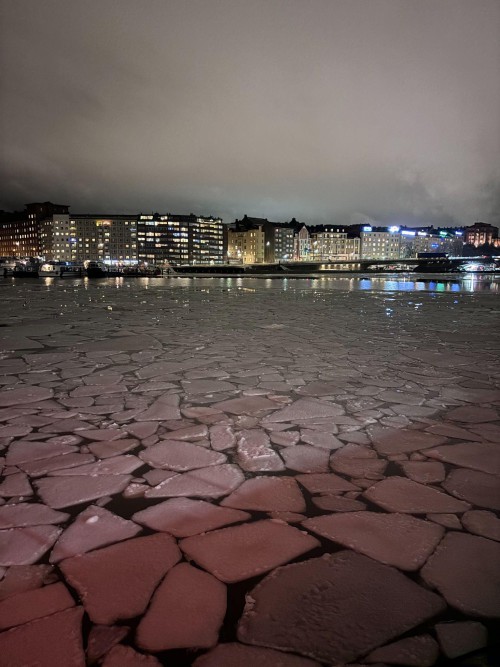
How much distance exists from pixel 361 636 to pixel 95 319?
9.51 metres

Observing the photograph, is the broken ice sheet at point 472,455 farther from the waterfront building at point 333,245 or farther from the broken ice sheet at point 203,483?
the waterfront building at point 333,245

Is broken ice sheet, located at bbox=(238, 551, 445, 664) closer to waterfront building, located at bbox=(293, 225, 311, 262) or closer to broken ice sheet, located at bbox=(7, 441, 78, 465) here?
broken ice sheet, located at bbox=(7, 441, 78, 465)

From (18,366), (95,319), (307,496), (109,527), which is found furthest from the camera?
(95,319)

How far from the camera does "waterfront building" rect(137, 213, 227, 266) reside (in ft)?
586

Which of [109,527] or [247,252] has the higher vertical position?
[247,252]

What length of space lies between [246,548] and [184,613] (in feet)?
Answer: 1.41

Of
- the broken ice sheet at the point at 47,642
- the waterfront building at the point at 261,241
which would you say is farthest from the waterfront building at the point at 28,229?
the broken ice sheet at the point at 47,642

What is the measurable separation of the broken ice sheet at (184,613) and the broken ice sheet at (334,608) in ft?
0.38

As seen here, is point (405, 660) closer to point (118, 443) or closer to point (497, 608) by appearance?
point (497, 608)

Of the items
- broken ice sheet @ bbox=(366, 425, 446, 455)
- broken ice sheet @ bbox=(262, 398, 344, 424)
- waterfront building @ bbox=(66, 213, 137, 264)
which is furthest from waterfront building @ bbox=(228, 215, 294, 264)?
broken ice sheet @ bbox=(366, 425, 446, 455)

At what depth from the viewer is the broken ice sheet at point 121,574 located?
1.64 metres

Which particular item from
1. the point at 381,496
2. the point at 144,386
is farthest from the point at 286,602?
the point at 144,386

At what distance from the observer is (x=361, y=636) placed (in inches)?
60.6

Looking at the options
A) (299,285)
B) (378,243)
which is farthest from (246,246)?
(299,285)
